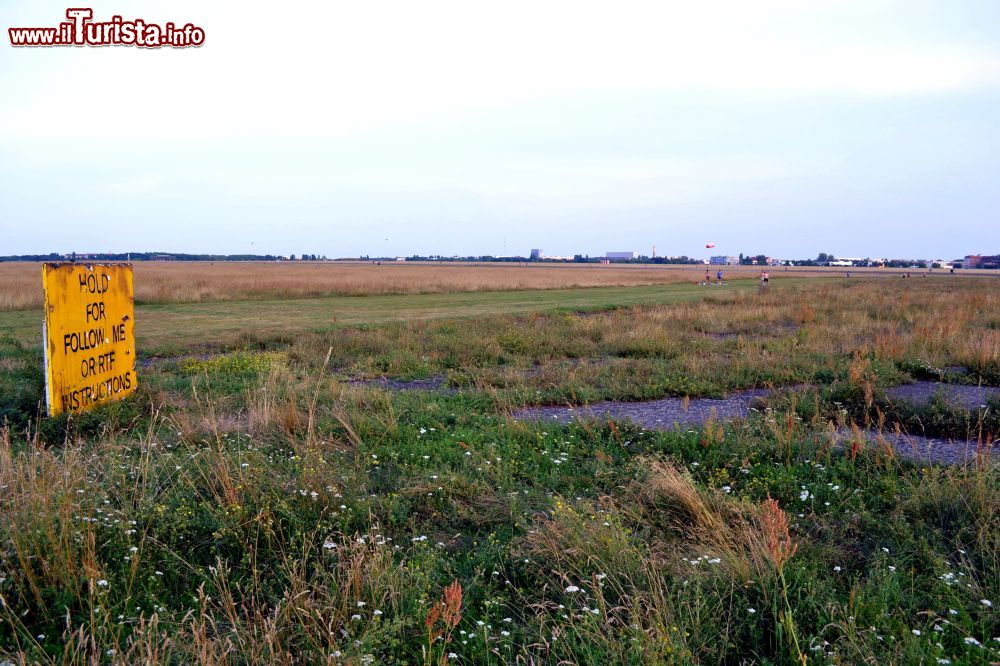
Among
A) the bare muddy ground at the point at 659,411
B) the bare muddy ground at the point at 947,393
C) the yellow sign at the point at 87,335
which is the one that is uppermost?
the yellow sign at the point at 87,335

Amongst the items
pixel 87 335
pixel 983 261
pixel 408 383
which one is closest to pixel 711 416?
pixel 408 383

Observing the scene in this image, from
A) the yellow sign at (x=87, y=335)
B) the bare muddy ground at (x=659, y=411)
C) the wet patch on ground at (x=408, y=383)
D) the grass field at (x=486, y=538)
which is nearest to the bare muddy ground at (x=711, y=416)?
the bare muddy ground at (x=659, y=411)

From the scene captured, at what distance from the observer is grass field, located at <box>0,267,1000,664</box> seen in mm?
3408

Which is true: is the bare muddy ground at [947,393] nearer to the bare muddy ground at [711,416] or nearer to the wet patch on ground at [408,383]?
the bare muddy ground at [711,416]

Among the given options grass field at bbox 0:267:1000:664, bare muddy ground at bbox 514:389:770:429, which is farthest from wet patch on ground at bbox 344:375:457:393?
bare muddy ground at bbox 514:389:770:429

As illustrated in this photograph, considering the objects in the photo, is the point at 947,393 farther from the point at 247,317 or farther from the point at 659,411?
the point at 247,317

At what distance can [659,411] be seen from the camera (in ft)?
28.1

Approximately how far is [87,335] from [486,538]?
5.78 meters

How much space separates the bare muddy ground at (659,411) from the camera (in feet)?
25.8

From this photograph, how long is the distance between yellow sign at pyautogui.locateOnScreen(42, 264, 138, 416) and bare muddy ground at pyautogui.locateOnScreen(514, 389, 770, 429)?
4835mm

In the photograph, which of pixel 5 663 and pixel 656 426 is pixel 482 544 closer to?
pixel 5 663

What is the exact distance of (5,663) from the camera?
312cm

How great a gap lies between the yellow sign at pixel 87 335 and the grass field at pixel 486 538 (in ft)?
1.02

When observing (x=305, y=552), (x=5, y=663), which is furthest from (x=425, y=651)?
(x=5, y=663)
